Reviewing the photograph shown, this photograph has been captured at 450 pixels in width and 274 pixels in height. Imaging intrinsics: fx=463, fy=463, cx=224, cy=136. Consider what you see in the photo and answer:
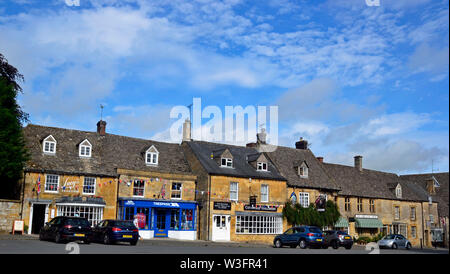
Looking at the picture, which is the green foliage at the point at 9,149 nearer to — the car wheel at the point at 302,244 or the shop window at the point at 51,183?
the shop window at the point at 51,183

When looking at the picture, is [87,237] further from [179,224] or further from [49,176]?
[179,224]

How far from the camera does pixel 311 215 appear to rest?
44406 mm

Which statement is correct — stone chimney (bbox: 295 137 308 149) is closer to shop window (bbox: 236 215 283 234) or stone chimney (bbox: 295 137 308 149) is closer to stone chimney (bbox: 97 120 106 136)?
shop window (bbox: 236 215 283 234)

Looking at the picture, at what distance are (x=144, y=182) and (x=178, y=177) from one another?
3.18m

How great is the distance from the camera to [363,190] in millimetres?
51812

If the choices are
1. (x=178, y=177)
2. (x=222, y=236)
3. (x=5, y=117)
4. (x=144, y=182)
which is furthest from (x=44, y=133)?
(x=222, y=236)

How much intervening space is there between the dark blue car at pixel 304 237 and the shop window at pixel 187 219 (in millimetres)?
9517

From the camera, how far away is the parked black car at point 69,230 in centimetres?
2566

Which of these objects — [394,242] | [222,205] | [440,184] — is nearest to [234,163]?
[222,205]

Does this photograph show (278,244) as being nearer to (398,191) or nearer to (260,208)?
(260,208)

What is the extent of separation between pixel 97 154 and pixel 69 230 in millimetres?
13965

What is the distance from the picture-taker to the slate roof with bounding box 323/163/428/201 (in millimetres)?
51094
